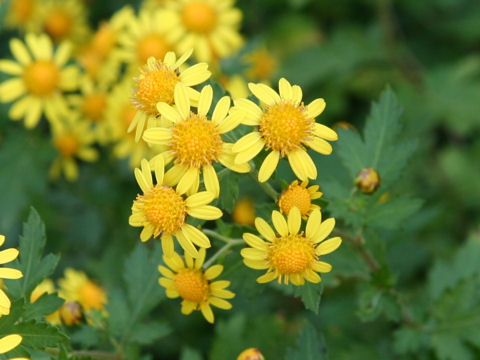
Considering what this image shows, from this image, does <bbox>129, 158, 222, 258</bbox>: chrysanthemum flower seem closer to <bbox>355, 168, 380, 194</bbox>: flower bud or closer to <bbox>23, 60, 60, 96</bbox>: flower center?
<bbox>355, 168, 380, 194</bbox>: flower bud

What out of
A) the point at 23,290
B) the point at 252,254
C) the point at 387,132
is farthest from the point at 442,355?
the point at 23,290

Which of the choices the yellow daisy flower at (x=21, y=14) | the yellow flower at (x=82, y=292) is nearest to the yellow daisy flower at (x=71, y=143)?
the yellow flower at (x=82, y=292)

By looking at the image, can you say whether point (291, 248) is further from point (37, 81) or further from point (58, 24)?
point (58, 24)

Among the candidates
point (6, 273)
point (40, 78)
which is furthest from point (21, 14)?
point (6, 273)

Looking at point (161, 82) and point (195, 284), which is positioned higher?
point (161, 82)

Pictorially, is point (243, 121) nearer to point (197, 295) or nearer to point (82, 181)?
point (197, 295)

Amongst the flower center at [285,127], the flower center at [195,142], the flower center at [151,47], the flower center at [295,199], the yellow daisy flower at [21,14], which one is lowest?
the flower center at [295,199]

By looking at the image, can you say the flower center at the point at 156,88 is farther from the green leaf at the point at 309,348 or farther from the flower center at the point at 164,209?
the green leaf at the point at 309,348
